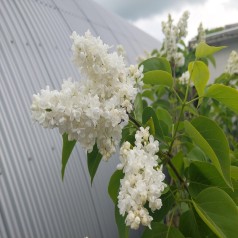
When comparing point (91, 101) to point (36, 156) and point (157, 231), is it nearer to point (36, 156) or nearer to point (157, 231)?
point (157, 231)

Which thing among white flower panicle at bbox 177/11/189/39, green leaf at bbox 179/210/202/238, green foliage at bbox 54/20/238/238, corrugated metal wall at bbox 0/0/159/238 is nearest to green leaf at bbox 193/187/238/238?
green foliage at bbox 54/20/238/238

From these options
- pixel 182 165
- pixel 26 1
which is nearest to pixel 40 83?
pixel 26 1

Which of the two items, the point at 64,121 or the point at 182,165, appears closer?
the point at 64,121

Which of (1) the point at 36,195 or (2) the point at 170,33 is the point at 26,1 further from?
(1) the point at 36,195

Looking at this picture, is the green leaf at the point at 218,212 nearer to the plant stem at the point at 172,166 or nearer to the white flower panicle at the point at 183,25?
the plant stem at the point at 172,166

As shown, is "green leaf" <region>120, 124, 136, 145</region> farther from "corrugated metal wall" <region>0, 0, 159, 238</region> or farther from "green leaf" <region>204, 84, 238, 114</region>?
"corrugated metal wall" <region>0, 0, 159, 238</region>

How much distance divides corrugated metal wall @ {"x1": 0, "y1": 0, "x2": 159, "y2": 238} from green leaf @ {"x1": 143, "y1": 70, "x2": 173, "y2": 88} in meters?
0.74

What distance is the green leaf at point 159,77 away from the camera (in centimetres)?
94

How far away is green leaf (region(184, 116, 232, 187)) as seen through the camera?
0.81 metres

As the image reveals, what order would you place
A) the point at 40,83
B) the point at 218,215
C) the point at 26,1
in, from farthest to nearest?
the point at 26,1 → the point at 40,83 → the point at 218,215

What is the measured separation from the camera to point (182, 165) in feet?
3.45

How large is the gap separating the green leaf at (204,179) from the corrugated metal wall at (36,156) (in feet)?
2.38

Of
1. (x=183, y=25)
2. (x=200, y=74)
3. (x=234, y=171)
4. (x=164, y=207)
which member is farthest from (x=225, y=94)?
(x=183, y=25)

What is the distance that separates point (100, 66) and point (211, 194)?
36 centimetres
